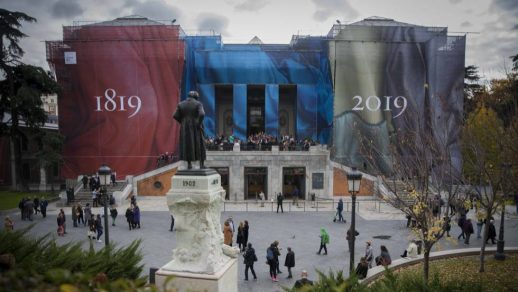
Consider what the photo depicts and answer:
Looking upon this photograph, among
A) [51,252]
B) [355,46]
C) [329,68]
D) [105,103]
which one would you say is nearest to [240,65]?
[329,68]

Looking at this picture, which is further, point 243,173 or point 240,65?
point 240,65

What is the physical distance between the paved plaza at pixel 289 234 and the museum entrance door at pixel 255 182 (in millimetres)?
4182

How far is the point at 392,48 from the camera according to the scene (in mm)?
34312

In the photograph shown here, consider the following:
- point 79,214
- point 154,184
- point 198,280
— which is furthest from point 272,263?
point 154,184

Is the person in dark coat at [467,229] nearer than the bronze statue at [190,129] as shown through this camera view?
No

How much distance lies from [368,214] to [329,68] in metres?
16.0

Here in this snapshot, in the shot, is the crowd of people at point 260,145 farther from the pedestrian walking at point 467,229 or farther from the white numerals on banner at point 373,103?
the pedestrian walking at point 467,229

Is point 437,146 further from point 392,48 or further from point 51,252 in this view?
point 392,48

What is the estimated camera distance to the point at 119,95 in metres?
Answer: 34.0

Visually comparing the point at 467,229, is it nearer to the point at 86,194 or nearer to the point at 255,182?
the point at 255,182

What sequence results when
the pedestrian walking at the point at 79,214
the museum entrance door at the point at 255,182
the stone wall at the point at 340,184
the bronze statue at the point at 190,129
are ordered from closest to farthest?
the bronze statue at the point at 190,129
the pedestrian walking at the point at 79,214
the stone wall at the point at 340,184
the museum entrance door at the point at 255,182

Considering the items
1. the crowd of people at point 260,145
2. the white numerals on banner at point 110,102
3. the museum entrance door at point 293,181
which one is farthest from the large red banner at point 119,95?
the museum entrance door at point 293,181

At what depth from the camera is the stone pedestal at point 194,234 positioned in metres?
7.80

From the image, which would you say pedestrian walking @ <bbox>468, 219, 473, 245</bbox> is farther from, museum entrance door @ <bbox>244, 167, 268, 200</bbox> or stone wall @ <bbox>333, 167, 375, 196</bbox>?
museum entrance door @ <bbox>244, 167, 268, 200</bbox>
